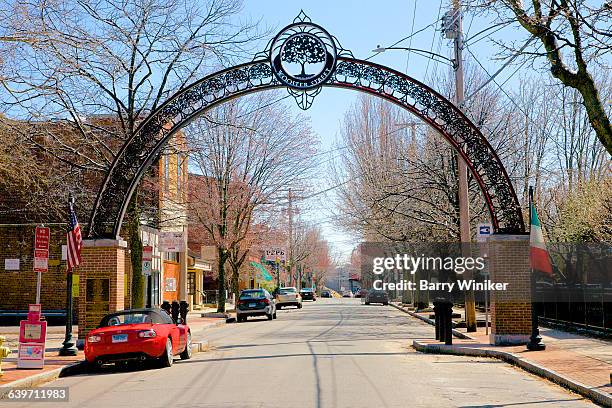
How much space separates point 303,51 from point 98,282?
821 centimetres

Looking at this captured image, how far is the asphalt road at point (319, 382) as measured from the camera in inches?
437

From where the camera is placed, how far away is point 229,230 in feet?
135

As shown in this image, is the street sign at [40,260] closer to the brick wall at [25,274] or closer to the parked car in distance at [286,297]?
the brick wall at [25,274]

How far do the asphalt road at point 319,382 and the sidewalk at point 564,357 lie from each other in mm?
288

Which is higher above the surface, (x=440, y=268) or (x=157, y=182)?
(x=157, y=182)

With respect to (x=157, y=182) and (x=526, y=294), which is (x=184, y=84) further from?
(x=526, y=294)

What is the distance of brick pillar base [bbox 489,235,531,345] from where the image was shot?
1992 centimetres

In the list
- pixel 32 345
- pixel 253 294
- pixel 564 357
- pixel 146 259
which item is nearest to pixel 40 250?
pixel 32 345

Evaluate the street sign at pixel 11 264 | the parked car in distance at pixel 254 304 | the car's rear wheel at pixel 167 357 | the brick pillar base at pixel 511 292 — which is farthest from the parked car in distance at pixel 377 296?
the car's rear wheel at pixel 167 357

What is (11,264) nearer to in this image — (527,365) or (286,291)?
(286,291)

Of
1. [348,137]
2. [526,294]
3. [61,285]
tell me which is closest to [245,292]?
[61,285]

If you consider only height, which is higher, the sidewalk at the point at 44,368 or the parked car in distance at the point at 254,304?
the parked car in distance at the point at 254,304

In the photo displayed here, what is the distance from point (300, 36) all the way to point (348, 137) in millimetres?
25600

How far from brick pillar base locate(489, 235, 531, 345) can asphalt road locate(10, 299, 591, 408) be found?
2306 mm
